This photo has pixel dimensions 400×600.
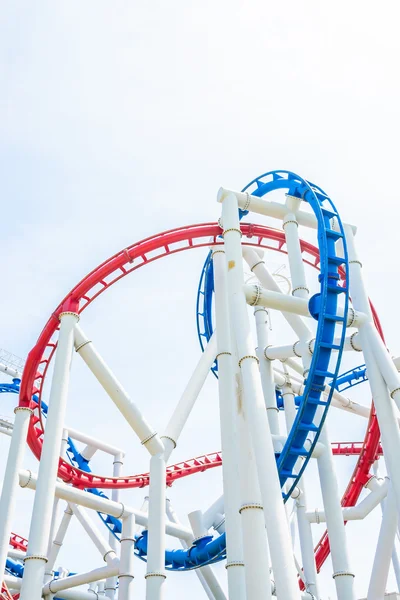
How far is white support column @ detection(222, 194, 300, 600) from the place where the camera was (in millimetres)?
5121

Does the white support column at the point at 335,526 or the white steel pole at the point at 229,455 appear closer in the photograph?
the white steel pole at the point at 229,455

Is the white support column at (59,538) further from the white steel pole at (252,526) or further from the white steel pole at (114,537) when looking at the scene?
the white steel pole at (252,526)

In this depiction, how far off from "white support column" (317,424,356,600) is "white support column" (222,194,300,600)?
2.34m

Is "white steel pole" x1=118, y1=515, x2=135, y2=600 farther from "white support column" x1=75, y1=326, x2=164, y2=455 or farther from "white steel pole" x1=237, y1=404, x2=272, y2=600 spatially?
"white steel pole" x1=237, y1=404, x2=272, y2=600

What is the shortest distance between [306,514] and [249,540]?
4.52 metres

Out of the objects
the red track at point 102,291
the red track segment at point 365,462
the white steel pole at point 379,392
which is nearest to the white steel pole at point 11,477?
the red track at point 102,291

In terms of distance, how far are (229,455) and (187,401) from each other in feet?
6.27

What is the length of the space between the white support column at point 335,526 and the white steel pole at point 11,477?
13.9ft

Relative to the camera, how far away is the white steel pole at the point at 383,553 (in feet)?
24.6

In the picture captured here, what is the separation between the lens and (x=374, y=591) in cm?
752

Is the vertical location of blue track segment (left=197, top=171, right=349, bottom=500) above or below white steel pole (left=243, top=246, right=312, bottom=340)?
Answer: below

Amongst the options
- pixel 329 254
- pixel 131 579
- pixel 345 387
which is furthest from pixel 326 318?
pixel 345 387

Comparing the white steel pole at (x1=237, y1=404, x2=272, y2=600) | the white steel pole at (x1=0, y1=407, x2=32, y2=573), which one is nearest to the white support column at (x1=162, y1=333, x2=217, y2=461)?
the white steel pole at (x1=0, y1=407, x2=32, y2=573)

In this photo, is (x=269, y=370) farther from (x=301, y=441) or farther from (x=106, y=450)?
(x=106, y=450)
